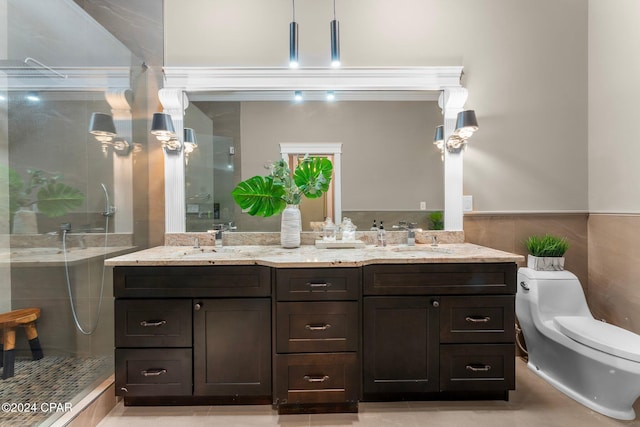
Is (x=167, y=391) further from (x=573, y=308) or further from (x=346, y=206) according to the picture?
(x=573, y=308)

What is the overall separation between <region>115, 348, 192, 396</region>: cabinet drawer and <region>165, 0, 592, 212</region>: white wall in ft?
6.33

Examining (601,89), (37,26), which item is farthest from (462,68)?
(37,26)

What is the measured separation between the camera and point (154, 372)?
1.68 metres

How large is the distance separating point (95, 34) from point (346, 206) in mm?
2088

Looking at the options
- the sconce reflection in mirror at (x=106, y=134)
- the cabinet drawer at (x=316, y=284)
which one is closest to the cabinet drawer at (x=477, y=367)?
the cabinet drawer at (x=316, y=284)

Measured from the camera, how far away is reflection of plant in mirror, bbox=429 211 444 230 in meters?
2.29

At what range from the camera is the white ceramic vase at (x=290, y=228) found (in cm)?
211

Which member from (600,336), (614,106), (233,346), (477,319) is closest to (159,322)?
(233,346)

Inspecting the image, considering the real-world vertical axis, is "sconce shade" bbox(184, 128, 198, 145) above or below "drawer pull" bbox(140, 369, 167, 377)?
above

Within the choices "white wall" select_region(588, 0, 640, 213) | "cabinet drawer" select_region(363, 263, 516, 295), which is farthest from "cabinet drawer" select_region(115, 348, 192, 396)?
"white wall" select_region(588, 0, 640, 213)

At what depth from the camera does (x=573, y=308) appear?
6.55 ft

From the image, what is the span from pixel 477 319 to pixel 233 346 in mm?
1382

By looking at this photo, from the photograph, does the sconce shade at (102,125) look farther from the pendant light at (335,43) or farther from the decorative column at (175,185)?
the pendant light at (335,43)

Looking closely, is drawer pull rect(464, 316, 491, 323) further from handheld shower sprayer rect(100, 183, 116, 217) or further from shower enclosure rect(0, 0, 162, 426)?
handheld shower sprayer rect(100, 183, 116, 217)
